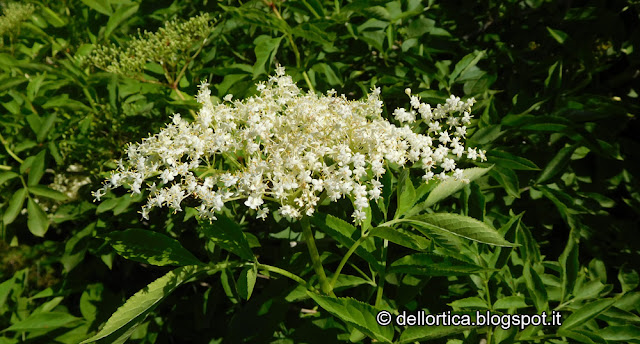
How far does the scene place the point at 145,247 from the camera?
1.29 metres

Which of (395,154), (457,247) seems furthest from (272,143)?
(457,247)

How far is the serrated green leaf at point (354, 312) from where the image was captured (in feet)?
3.63

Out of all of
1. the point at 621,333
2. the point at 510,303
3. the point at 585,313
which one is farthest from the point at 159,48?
the point at 621,333

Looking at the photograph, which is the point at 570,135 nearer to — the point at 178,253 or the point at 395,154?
the point at 395,154

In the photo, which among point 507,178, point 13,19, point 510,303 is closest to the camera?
point 510,303

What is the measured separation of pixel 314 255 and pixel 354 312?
25 centimetres

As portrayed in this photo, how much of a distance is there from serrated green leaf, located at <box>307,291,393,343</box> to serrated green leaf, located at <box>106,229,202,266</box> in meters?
0.46

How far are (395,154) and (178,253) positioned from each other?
2.39ft

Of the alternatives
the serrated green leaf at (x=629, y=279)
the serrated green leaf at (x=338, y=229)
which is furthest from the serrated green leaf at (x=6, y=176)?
the serrated green leaf at (x=629, y=279)

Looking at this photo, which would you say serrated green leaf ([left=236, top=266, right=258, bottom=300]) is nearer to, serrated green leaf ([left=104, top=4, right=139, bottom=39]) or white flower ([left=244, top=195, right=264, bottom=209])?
white flower ([left=244, top=195, right=264, bottom=209])

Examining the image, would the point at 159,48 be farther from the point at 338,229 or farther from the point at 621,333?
the point at 621,333

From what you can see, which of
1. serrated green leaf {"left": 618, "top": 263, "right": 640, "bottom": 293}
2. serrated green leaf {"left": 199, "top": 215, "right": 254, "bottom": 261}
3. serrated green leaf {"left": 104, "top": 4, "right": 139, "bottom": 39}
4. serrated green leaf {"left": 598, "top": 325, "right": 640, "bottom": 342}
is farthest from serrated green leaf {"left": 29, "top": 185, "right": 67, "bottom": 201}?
serrated green leaf {"left": 618, "top": 263, "right": 640, "bottom": 293}

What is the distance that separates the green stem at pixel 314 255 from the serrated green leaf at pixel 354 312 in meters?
0.20

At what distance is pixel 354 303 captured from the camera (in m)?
1.13
